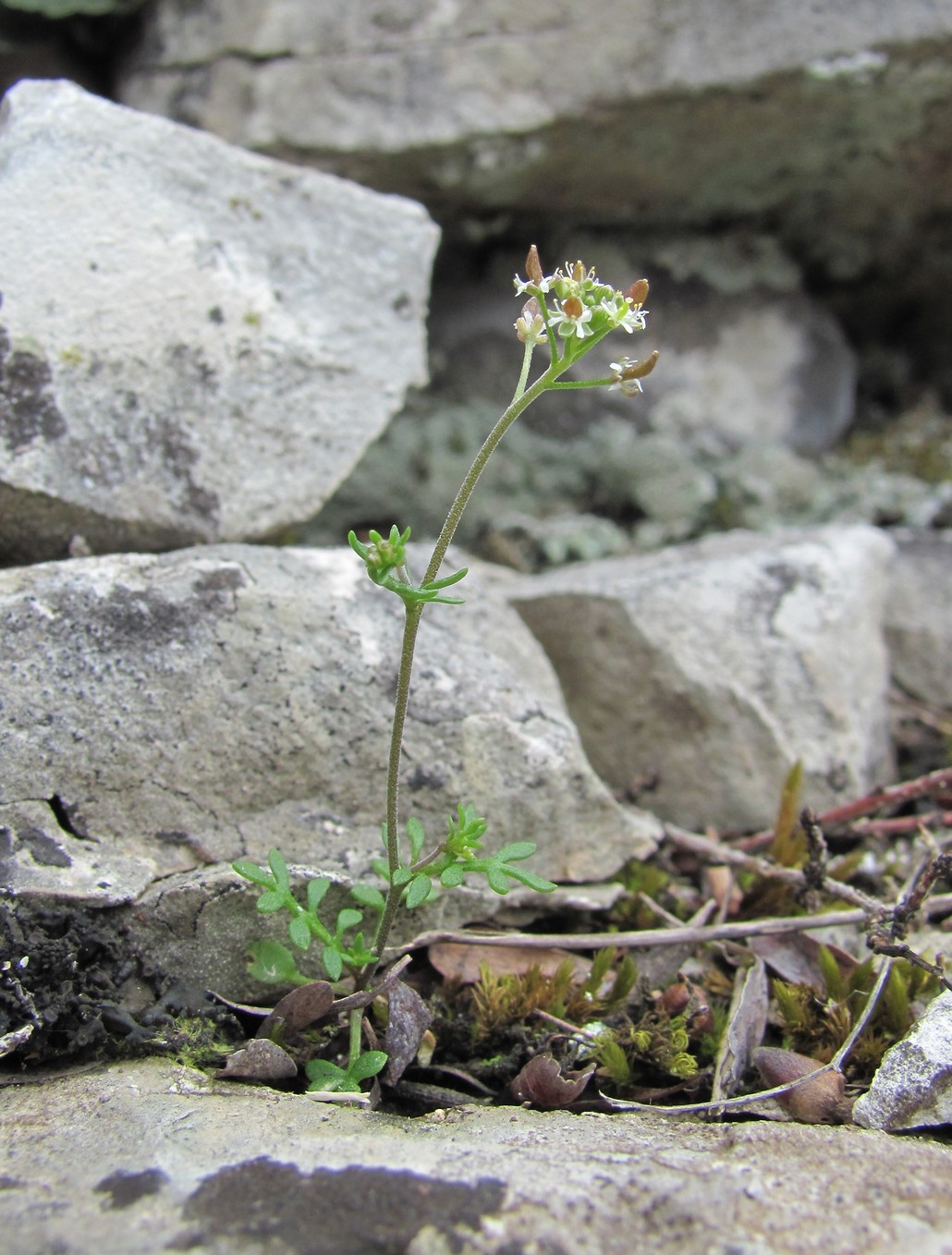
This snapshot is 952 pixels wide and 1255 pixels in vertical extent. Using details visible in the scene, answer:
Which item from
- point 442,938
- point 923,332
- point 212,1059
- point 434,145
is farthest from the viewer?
point 923,332

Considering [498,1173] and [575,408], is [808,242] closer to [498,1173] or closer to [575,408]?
[575,408]

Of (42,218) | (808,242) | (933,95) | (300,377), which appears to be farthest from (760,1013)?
(808,242)

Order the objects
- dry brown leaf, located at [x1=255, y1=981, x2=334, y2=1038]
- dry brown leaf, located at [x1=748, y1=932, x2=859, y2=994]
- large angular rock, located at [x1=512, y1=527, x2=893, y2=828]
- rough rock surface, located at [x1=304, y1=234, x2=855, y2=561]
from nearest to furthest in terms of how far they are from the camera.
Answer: dry brown leaf, located at [x1=255, y1=981, x2=334, y2=1038] → dry brown leaf, located at [x1=748, y1=932, x2=859, y2=994] → large angular rock, located at [x1=512, y1=527, x2=893, y2=828] → rough rock surface, located at [x1=304, y1=234, x2=855, y2=561]

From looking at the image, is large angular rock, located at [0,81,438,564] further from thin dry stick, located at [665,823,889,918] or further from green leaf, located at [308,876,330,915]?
thin dry stick, located at [665,823,889,918]

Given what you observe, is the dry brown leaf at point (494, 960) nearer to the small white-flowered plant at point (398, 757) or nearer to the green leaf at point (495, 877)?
the small white-flowered plant at point (398, 757)

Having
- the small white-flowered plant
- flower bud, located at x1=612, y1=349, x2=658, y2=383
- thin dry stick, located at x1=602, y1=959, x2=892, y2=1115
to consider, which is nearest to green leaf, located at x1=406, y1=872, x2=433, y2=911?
the small white-flowered plant

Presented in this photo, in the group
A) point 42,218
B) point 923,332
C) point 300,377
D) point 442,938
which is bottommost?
point 442,938

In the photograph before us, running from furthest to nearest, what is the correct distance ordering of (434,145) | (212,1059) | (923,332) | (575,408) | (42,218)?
(923,332) → (575,408) → (434,145) → (42,218) → (212,1059)

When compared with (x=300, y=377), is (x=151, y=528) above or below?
below
